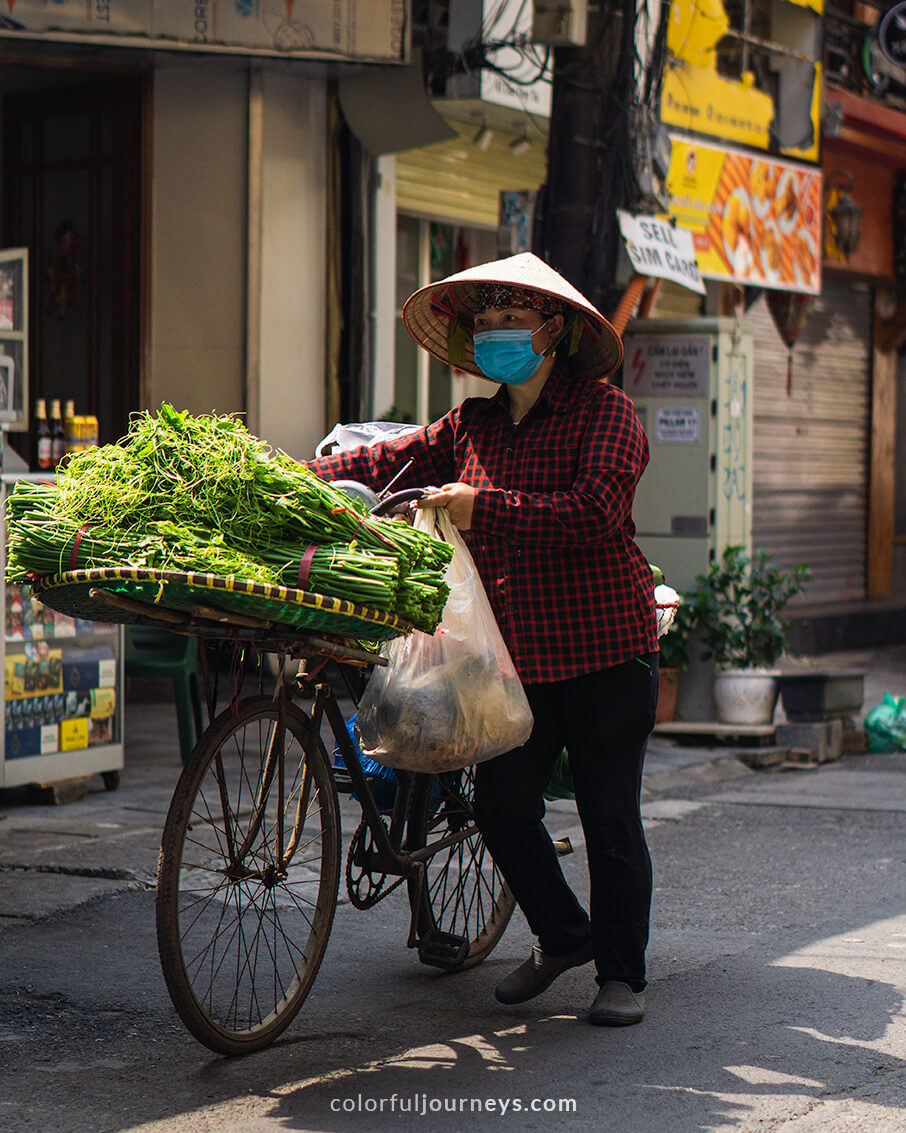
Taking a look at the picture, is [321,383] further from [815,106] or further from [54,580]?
[54,580]

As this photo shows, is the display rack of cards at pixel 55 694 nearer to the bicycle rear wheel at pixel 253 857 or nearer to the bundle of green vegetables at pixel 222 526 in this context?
the bicycle rear wheel at pixel 253 857

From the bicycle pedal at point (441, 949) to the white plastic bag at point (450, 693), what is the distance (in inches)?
27.9

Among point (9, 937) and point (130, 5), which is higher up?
point (130, 5)

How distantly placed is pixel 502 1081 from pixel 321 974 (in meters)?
1.09

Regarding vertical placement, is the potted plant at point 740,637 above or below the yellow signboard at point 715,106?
below

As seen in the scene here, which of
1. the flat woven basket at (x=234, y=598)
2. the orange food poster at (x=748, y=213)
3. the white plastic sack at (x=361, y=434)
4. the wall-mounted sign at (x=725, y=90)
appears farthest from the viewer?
the orange food poster at (x=748, y=213)

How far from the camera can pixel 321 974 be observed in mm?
4844

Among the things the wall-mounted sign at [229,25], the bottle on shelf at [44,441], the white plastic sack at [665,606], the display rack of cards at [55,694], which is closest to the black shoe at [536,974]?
the white plastic sack at [665,606]

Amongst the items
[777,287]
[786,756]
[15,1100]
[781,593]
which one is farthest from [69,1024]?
[777,287]

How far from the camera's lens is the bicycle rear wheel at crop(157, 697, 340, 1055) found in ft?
12.5

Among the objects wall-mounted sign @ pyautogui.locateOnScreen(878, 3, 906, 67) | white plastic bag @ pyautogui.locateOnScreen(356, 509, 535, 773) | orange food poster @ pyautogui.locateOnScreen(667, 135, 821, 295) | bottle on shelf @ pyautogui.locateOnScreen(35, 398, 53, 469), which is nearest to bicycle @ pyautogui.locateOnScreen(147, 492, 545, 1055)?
white plastic bag @ pyautogui.locateOnScreen(356, 509, 535, 773)

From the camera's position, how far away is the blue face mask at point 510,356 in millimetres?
4305

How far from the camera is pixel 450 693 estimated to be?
4.12m

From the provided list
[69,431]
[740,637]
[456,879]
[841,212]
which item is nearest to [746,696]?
[740,637]
